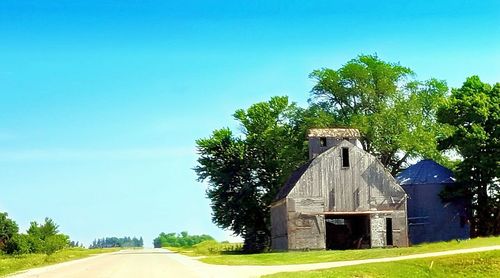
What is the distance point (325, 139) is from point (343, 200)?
778 cm

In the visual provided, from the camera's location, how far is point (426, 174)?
65.2m

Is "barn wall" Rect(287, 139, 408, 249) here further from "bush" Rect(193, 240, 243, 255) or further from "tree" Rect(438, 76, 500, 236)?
"bush" Rect(193, 240, 243, 255)

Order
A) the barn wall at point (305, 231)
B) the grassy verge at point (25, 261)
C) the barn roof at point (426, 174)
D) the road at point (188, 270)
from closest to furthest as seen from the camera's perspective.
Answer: the road at point (188, 270), the grassy verge at point (25, 261), the barn wall at point (305, 231), the barn roof at point (426, 174)

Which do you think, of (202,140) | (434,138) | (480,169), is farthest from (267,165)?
(480,169)

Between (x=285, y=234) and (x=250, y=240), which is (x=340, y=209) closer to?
(x=285, y=234)

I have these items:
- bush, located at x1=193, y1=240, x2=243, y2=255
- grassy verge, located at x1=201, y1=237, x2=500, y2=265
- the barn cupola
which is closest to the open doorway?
the barn cupola

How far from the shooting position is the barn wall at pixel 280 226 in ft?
206

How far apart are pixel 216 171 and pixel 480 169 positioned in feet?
102

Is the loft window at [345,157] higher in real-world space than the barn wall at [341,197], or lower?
higher

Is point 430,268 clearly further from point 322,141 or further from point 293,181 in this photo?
point 322,141

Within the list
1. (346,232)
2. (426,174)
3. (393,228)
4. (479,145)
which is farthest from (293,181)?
(479,145)

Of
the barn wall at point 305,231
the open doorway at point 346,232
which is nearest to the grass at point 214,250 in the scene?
the open doorway at point 346,232

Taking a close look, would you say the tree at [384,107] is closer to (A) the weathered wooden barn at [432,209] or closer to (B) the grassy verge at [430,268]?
(A) the weathered wooden barn at [432,209]

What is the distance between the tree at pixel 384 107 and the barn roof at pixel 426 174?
885cm
